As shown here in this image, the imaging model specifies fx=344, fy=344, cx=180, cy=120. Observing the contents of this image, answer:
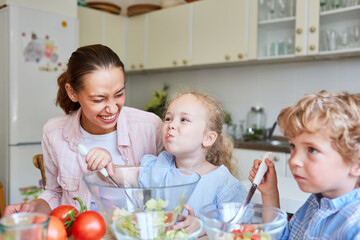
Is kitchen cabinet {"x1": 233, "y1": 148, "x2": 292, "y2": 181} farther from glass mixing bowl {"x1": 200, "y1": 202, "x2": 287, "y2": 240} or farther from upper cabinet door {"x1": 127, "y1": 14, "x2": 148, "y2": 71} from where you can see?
glass mixing bowl {"x1": 200, "y1": 202, "x2": 287, "y2": 240}

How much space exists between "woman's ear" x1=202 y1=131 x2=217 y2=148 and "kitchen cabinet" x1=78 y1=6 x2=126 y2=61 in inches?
104

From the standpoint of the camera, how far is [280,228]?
67cm

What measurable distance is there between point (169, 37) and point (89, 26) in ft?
2.71

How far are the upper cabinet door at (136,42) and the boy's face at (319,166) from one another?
3086 millimetres

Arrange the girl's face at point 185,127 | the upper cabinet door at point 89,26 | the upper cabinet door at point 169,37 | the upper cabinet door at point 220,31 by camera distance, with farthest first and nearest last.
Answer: the upper cabinet door at point 89,26, the upper cabinet door at point 169,37, the upper cabinet door at point 220,31, the girl's face at point 185,127

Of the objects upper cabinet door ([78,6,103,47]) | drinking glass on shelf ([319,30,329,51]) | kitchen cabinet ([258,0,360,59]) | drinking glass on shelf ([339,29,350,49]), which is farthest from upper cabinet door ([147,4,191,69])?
drinking glass on shelf ([339,29,350,49])

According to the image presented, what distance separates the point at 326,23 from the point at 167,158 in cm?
199

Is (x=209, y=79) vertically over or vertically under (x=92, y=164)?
over

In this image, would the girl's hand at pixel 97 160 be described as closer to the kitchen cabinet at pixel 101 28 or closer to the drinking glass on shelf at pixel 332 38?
the drinking glass on shelf at pixel 332 38

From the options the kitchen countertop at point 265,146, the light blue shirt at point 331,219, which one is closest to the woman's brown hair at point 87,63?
the light blue shirt at point 331,219

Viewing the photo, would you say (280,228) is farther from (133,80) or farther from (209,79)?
(133,80)

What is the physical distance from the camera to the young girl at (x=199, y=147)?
1064mm

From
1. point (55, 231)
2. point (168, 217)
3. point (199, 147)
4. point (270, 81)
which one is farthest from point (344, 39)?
point (55, 231)

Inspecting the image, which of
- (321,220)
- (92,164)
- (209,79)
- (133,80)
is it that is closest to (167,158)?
(92,164)
